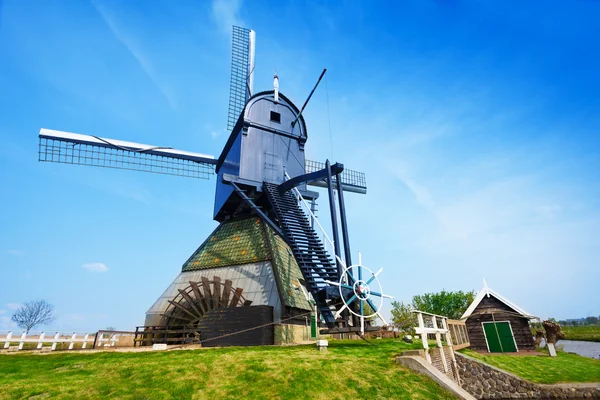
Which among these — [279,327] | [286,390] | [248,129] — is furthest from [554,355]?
[248,129]

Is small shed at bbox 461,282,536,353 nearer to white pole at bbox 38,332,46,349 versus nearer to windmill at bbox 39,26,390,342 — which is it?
windmill at bbox 39,26,390,342

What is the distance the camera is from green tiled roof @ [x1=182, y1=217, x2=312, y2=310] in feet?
59.1

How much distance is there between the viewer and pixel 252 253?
66.0 ft

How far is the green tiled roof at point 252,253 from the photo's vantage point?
59.1ft

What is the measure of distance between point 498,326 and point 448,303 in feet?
93.3

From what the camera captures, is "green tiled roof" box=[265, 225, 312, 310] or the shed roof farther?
the shed roof

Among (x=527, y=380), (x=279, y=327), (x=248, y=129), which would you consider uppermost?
(x=248, y=129)

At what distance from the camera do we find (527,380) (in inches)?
476

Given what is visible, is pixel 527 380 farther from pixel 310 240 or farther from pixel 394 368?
pixel 310 240

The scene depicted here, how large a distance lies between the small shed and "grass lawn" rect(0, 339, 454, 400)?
49.0 feet

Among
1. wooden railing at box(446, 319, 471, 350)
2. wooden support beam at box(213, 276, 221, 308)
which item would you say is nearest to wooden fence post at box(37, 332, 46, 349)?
wooden support beam at box(213, 276, 221, 308)

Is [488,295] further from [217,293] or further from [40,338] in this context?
[40,338]

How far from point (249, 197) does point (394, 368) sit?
16220mm

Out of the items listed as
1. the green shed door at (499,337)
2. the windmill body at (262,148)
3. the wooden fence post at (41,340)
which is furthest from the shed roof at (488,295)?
the wooden fence post at (41,340)
